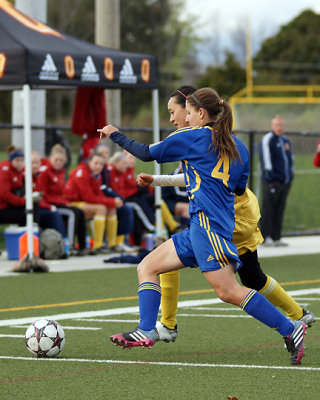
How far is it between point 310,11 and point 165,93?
16.1 m

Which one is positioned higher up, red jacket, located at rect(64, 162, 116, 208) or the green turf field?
red jacket, located at rect(64, 162, 116, 208)

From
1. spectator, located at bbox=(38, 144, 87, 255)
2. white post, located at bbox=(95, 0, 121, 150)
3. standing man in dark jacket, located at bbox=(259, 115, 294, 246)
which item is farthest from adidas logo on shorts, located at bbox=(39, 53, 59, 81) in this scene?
white post, located at bbox=(95, 0, 121, 150)

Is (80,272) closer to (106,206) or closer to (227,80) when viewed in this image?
(106,206)

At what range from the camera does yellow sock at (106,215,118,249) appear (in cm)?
1491

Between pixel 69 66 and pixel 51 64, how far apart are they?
0.36 metres

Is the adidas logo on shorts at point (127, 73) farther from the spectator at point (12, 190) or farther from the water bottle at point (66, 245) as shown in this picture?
the water bottle at point (66, 245)

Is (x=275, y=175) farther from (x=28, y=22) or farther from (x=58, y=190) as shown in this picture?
(x=28, y=22)

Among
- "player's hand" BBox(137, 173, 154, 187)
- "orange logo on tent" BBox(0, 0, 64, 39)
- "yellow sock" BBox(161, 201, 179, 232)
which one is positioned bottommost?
"yellow sock" BBox(161, 201, 179, 232)

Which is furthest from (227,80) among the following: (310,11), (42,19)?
(42,19)

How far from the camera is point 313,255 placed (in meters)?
15.1

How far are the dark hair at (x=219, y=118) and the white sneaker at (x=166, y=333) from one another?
1.45 meters

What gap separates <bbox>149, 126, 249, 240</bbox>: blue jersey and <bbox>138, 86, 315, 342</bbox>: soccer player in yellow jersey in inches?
20.6

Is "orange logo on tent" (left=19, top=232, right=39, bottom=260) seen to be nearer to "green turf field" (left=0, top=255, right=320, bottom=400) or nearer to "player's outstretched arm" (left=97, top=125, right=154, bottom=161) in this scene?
"green turf field" (left=0, top=255, right=320, bottom=400)

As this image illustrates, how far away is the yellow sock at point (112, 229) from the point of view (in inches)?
587
